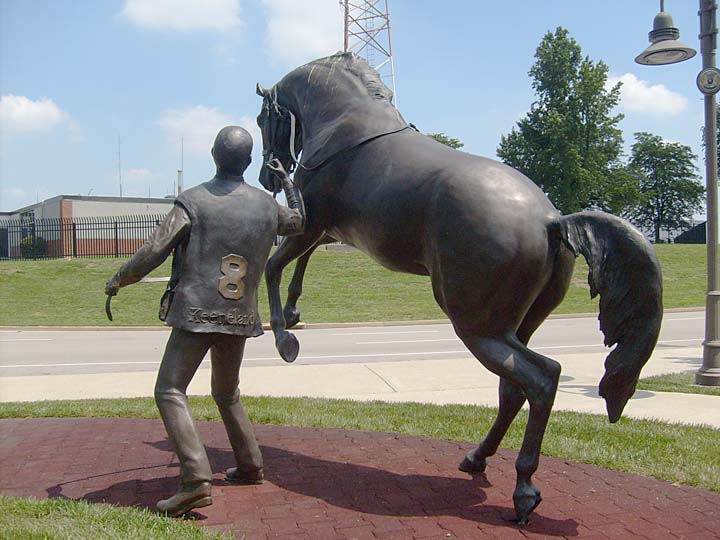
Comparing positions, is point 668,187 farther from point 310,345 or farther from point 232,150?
point 232,150

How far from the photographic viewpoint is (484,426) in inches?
241

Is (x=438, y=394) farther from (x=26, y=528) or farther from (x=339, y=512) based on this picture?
(x=26, y=528)

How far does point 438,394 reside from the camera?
324 inches

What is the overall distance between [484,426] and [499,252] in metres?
3.03

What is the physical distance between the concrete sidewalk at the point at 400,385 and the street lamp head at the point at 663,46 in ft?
14.4

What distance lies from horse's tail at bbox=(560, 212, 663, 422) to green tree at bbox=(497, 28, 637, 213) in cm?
4016

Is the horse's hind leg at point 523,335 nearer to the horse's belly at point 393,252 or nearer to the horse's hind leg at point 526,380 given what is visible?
the horse's hind leg at point 526,380

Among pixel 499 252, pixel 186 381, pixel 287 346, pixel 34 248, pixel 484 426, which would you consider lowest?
pixel 484 426

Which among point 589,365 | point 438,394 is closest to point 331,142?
point 438,394

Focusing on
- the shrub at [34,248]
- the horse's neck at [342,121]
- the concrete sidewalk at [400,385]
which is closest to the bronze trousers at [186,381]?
the horse's neck at [342,121]

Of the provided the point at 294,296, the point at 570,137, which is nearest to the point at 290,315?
the point at 294,296

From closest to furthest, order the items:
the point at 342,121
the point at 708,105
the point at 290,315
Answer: the point at 342,121 → the point at 290,315 → the point at 708,105

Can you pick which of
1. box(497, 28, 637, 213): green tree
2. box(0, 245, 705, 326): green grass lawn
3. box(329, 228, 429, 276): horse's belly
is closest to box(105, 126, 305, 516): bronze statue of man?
box(329, 228, 429, 276): horse's belly

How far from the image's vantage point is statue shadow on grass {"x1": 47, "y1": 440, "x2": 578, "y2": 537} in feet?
12.5
